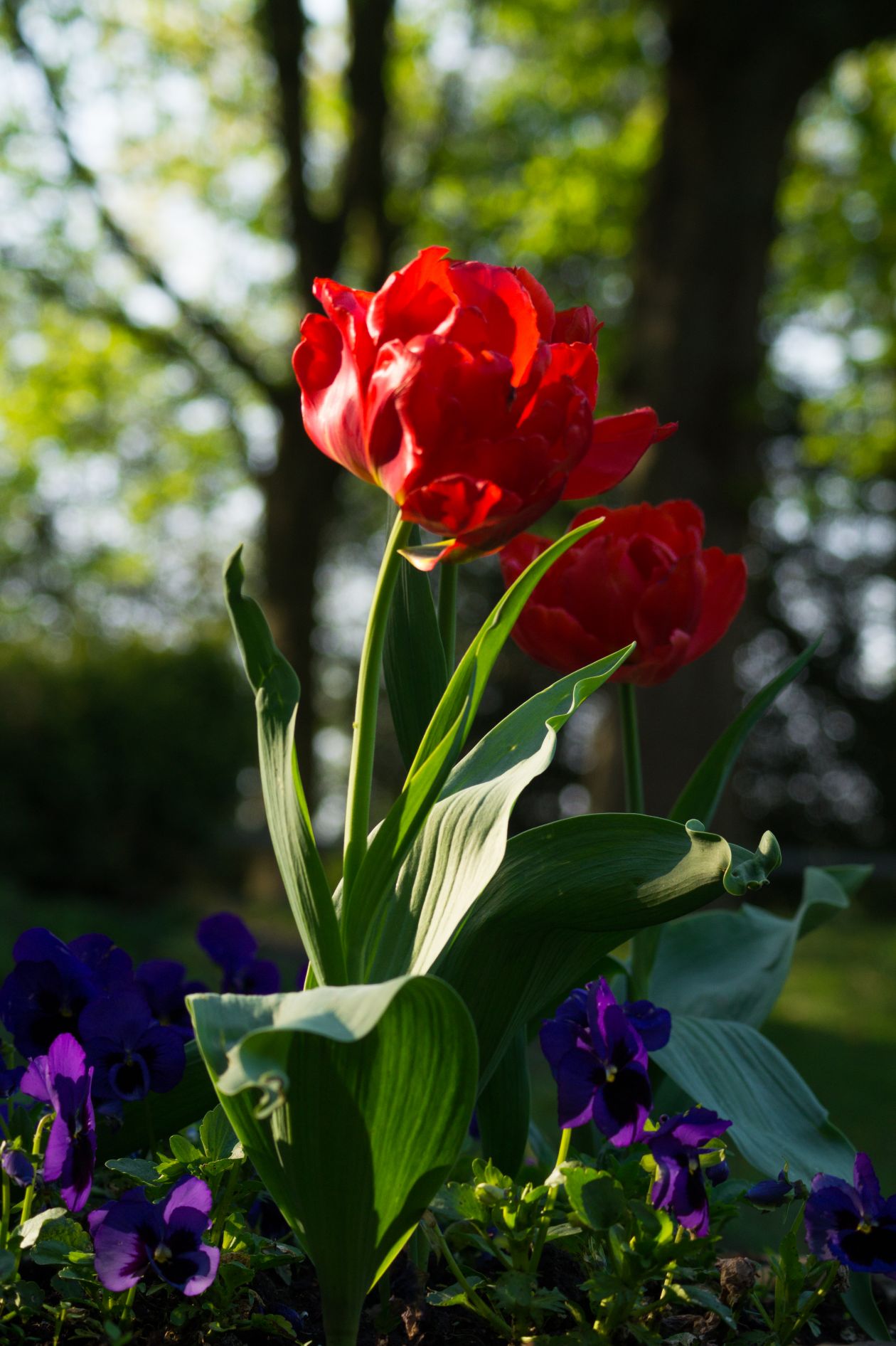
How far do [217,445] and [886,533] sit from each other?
25.0 ft

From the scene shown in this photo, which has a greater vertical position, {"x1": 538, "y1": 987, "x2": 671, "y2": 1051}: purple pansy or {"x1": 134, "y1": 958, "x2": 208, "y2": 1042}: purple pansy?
{"x1": 538, "y1": 987, "x2": 671, "y2": 1051}: purple pansy

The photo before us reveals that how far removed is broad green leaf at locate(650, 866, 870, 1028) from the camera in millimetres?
1441

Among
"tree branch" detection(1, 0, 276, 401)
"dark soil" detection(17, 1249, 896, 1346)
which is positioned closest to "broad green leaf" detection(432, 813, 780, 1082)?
"dark soil" detection(17, 1249, 896, 1346)

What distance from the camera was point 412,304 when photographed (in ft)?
3.06

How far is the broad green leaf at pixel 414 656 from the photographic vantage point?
3.96 feet

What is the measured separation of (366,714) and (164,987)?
0.50m

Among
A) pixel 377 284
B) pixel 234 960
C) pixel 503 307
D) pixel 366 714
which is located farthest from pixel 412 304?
pixel 377 284

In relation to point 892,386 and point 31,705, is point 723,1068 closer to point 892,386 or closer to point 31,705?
point 31,705

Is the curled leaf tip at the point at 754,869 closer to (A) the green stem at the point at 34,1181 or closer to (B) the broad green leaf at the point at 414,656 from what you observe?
(B) the broad green leaf at the point at 414,656

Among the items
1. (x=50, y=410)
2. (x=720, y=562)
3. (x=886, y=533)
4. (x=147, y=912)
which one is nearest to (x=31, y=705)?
(x=147, y=912)

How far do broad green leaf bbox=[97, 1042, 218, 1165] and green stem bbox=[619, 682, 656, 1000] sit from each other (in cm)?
49

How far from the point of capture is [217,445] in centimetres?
1376

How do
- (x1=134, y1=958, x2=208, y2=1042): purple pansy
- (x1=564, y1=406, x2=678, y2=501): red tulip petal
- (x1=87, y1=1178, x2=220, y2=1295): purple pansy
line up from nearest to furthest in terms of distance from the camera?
(x1=87, y1=1178, x2=220, y2=1295): purple pansy < (x1=564, y1=406, x2=678, y2=501): red tulip petal < (x1=134, y1=958, x2=208, y2=1042): purple pansy

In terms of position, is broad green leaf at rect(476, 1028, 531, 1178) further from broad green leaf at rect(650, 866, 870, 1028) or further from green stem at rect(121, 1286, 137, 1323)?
green stem at rect(121, 1286, 137, 1323)
